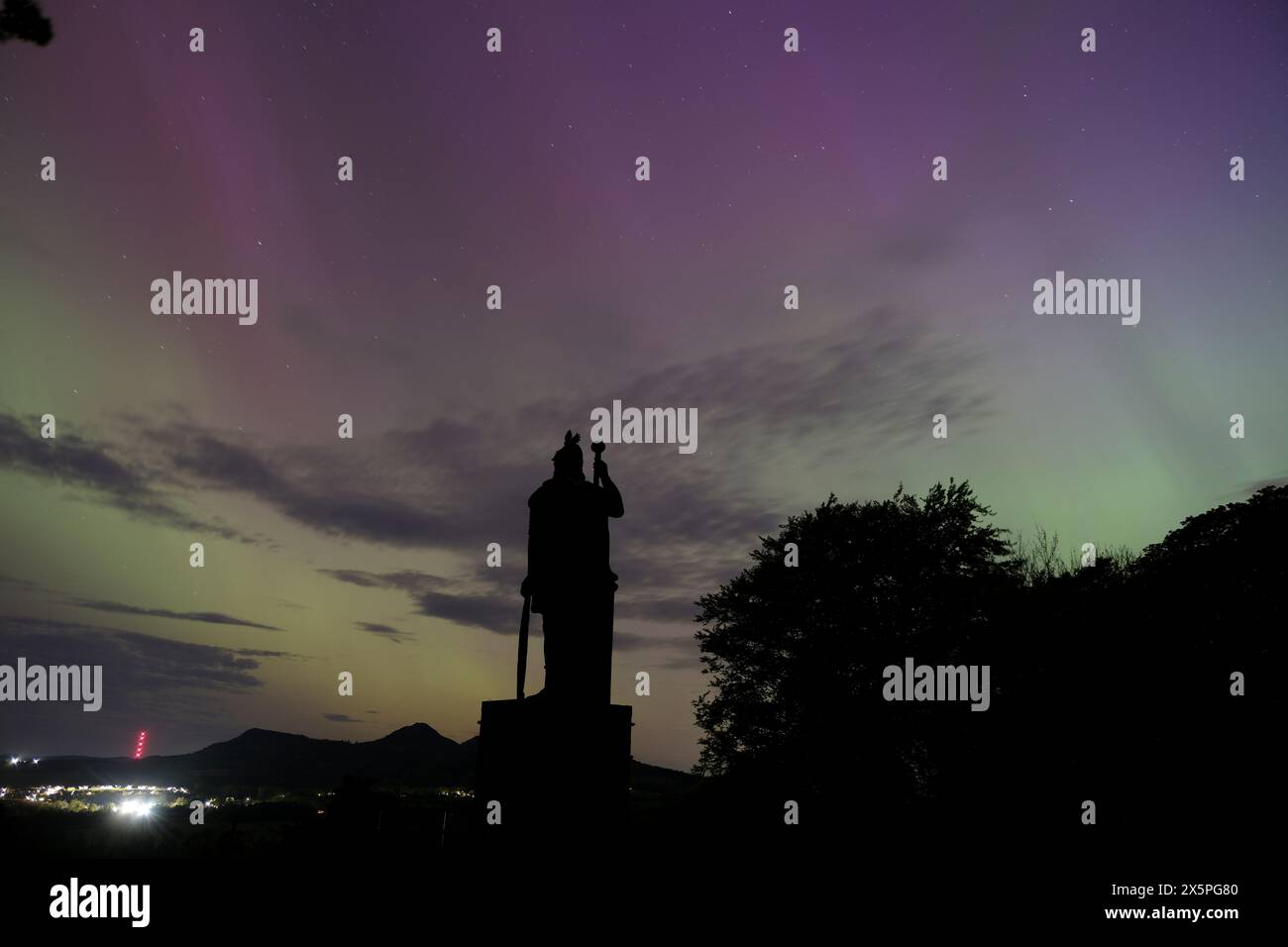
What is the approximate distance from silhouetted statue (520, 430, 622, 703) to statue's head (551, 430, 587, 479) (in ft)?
0.04

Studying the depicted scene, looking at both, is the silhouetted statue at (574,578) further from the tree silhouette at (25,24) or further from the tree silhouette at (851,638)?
the tree silhouette at (851,638)

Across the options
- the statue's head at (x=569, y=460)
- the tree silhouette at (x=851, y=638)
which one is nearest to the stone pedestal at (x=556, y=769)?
the statue's head at (x=569, y=460)

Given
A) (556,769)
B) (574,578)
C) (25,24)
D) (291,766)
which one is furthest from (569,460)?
(291,766)

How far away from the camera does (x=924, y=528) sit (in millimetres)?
27156

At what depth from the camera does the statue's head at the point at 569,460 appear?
895cm

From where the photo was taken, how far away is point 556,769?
23.7 feet

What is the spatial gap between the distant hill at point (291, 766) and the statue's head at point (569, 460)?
251 feet

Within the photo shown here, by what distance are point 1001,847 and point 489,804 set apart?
7.67 metres

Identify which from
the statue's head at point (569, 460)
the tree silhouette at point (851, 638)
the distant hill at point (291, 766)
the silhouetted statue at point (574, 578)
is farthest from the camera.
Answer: the distant hill at point (291, 766)

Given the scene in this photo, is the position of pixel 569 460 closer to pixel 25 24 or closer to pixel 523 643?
pixel 523 643

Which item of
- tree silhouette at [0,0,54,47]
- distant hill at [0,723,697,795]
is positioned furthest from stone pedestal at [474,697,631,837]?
distant hill at [0,723,697,795]

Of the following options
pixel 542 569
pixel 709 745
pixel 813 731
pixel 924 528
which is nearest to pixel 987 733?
pixel 813 731

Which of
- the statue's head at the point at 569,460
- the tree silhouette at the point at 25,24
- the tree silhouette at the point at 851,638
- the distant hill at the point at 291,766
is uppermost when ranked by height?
the tree silhouette at the point at 25,24
